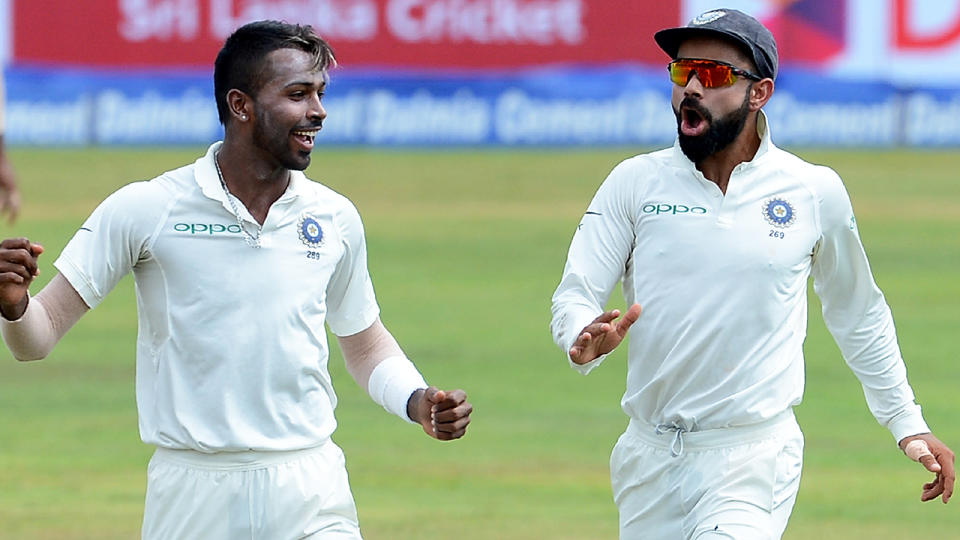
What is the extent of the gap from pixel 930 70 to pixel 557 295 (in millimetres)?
27989

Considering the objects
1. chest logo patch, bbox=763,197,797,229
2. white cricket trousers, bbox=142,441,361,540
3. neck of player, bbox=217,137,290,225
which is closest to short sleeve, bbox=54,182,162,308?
neck of player, bbox=217,137,290,225

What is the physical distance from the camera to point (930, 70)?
33375 millimetres

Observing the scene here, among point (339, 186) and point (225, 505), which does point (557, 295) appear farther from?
point (339, 186)

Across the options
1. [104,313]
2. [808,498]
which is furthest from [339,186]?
[808,498]

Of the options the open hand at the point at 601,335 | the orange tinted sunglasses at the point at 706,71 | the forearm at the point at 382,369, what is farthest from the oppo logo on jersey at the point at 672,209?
the forearm at the point at 382,369

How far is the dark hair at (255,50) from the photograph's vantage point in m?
6.09

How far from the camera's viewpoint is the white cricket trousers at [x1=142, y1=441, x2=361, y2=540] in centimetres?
590

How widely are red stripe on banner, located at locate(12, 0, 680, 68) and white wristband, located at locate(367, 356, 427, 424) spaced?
2647 centimetres

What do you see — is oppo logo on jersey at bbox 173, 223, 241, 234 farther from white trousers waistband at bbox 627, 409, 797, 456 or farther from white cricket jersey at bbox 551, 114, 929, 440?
white trousers waistband at bbox 627, 409, 797, 456

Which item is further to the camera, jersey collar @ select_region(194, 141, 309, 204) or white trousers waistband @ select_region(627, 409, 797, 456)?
white trousers waistband @ select_region(627, 409, 797, 456)

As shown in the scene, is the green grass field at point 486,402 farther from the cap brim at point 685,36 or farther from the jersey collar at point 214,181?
the jersey collar at point 214,181

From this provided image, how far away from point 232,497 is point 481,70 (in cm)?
2772

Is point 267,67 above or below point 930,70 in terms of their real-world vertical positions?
above

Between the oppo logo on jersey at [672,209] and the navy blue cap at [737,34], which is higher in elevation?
the navy blue cap at [737,34]
